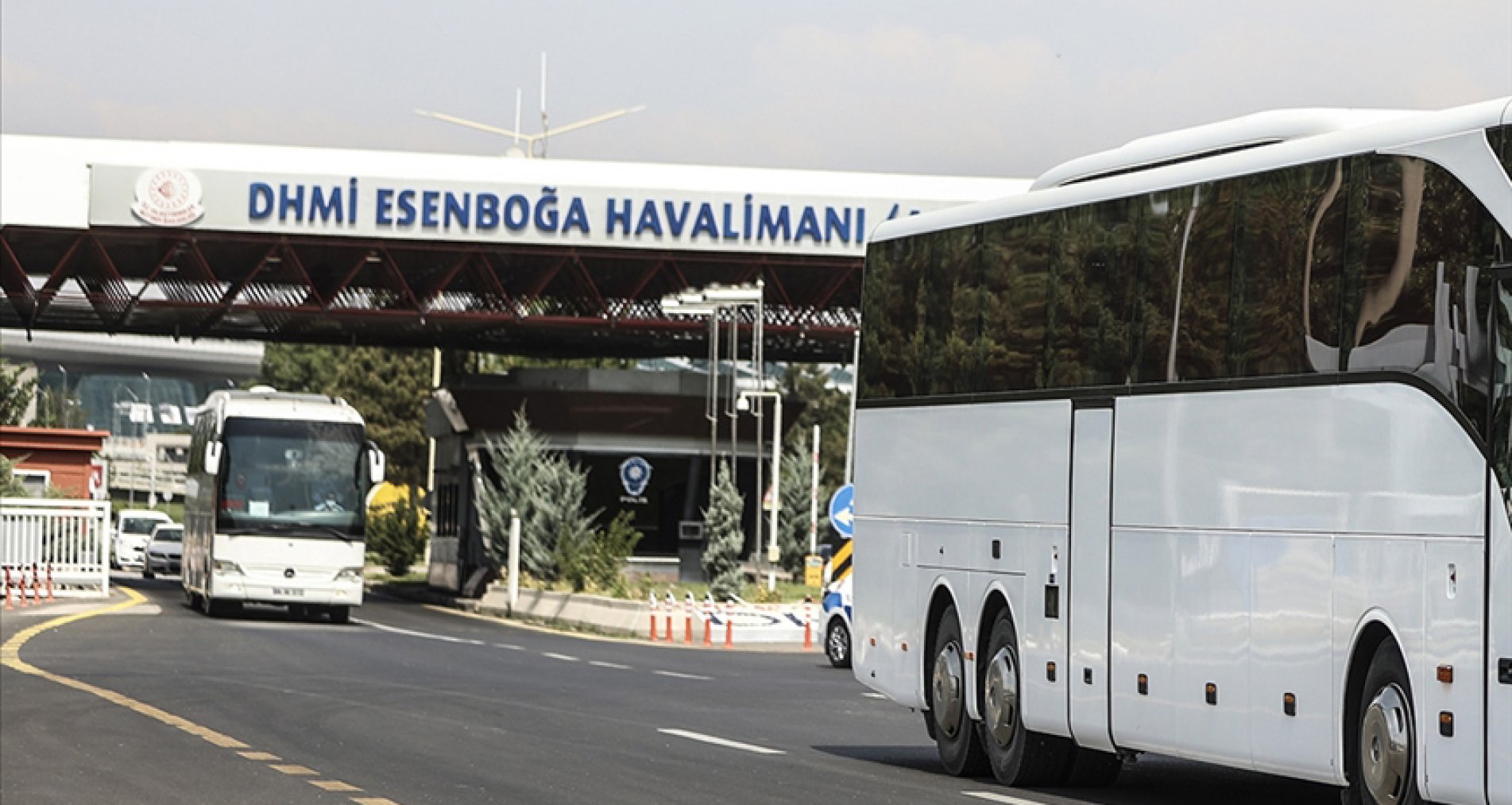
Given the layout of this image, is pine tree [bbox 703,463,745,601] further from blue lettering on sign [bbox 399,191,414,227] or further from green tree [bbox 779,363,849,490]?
green tree [bbox 779,363,849,490]

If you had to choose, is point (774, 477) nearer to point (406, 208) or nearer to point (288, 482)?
point (406, 208)

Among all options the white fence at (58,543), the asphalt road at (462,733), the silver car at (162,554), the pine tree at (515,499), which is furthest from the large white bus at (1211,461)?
the silver car at (162,554)

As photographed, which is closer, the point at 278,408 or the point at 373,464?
the point at 373,464

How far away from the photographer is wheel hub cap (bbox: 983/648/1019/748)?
1609 centimetres

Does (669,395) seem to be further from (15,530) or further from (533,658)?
(533,658)

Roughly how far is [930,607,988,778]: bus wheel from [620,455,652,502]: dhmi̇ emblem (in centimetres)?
4407

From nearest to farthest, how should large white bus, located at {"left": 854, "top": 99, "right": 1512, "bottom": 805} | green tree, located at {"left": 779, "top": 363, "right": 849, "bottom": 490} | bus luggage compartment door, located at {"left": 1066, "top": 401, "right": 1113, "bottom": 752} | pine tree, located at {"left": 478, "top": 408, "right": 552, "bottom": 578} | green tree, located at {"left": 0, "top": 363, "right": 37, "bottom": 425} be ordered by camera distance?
1. large white bus, located at {"left": 854, "top": 99, "right": 1512, "bottom": 805}
2. bus luggage compartment door, located at {"left": 1066, "top": 401, "right": 1113, "bottom": 752}
3. pine tree, located at {"left": 478, "top": 408, "right": 552, "bottom": 578}
4. green tree, located at {"left": 0, "top": 363, "right": 37, "bottom": 425}
5. green tree, located at {"left": 779, "top": 363, "right": 849, "bottom": 490}

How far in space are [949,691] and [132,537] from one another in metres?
63.7

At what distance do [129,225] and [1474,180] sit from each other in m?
48.7

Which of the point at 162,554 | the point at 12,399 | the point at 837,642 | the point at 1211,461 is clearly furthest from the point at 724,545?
the point at 12,399

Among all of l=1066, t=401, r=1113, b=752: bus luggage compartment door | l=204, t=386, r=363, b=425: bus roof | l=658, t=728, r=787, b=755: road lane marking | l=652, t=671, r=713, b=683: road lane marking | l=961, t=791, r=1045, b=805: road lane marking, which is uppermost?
l=204, t=386, r=363, b=425: bus roof

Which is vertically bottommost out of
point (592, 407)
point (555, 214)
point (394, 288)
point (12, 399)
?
point (592, 407)

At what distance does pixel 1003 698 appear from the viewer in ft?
53.2

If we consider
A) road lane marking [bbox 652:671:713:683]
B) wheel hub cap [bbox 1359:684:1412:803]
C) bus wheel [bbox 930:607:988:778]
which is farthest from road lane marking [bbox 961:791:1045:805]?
road lane marking [bbox 652:671:713:683]
